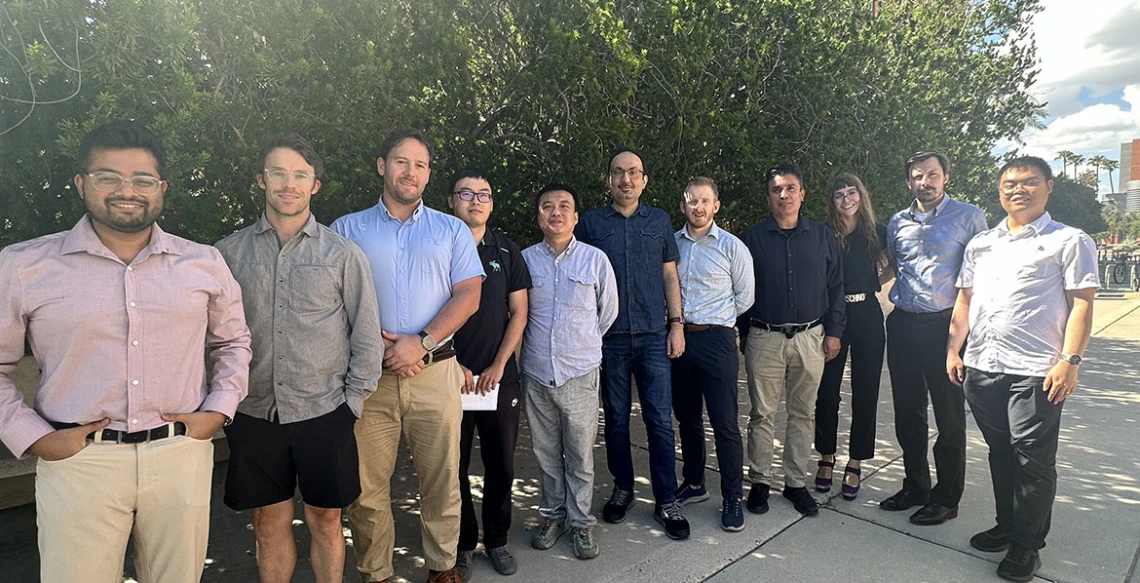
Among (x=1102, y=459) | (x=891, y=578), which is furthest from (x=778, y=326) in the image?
(x=1102, y=459)

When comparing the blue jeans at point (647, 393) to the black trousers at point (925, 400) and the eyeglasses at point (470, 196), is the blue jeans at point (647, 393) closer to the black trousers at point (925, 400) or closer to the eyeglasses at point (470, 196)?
the eyeglasses at point (470, 196)

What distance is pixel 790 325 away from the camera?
3.92 metres

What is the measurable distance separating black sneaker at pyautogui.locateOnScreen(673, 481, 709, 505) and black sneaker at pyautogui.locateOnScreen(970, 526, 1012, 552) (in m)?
1.48

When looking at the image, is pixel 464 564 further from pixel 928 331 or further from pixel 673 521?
pixel 928 331

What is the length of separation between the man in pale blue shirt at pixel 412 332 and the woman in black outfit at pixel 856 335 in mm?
2428

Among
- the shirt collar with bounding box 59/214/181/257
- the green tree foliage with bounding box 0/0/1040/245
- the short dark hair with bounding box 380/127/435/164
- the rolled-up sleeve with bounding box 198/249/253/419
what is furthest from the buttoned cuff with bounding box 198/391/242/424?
the green tree foliage with bounding box 0/0/1040/245

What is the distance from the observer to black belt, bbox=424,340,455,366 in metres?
2.96

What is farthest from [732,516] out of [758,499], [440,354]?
[440,354]

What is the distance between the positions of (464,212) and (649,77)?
9.12 ft

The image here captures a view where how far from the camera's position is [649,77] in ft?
17.9

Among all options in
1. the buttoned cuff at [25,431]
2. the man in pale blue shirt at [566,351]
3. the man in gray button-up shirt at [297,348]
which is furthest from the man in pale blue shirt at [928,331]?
the buttoned cuff at [25,431]

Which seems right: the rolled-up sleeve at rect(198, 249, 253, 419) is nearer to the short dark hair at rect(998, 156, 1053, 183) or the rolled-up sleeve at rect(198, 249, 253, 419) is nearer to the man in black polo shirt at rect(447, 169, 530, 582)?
the man in black polo shirt at rect(447, 169, 530, 582)

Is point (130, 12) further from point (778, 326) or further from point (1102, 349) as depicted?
point (1102, 349)

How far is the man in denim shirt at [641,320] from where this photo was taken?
145 inches
